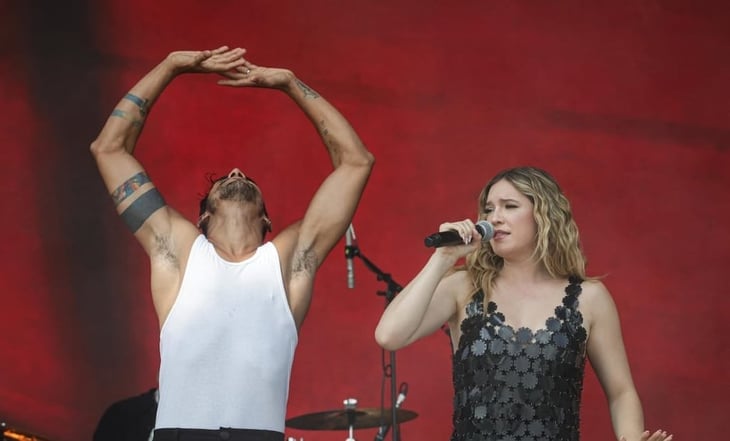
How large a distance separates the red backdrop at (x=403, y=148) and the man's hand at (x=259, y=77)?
1749 millimetres

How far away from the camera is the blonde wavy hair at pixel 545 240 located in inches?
144

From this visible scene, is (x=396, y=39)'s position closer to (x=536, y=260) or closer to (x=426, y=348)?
(x=426, y=348)

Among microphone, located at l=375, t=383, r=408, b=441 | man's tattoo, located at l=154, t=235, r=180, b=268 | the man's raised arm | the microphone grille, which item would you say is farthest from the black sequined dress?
microphone, located at l=375, t=383, r=408, b=441

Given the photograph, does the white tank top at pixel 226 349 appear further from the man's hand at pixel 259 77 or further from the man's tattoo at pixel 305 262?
the man's hand at pixel 259 77

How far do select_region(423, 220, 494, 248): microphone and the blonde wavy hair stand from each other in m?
0.16

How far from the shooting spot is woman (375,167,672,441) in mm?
3475

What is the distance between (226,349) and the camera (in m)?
3.74

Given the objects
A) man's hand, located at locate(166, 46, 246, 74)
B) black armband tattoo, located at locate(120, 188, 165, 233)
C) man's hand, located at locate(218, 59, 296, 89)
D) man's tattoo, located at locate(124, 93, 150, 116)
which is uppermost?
man's hand, located at locate(166, 46, 246, 74)

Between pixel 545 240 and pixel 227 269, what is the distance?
98 centimetres

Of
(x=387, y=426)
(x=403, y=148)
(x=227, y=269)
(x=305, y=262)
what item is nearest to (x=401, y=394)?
(x=387, y=426)

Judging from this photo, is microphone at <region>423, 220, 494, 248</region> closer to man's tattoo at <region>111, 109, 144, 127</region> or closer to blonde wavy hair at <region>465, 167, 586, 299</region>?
blonde wavy hair at <region>465, 167, 586, 299</region>

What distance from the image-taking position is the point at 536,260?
3.70 meters

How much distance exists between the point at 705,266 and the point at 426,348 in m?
1.38

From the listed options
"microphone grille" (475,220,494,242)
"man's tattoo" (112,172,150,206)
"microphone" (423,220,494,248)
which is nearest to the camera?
"microphone" (423,220,494,248)
